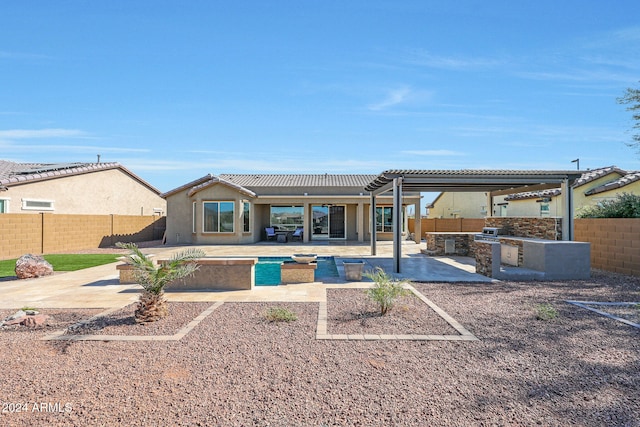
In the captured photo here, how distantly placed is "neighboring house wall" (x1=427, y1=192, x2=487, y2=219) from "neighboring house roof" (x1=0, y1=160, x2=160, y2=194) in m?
27.9

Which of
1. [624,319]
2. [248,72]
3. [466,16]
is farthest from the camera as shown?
[248,72]

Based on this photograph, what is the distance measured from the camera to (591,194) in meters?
19.1

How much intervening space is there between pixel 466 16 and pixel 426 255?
9570 millimetres

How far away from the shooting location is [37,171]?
1938cm

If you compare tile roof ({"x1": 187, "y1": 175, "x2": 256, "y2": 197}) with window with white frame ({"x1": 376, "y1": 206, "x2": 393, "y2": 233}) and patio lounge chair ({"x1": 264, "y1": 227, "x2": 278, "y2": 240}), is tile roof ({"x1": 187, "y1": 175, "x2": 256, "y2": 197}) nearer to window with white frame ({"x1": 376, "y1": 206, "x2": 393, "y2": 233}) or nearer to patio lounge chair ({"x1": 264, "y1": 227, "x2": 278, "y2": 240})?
patio lounge chair ({"x1": 264, "y1": 227, "x2": 278, "y2": 240})

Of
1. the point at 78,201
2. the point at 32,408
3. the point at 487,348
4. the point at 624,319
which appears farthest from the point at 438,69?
the point at 78,201

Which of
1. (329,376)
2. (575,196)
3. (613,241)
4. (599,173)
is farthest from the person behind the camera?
(599,173)

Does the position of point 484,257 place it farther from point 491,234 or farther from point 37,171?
point 37,171

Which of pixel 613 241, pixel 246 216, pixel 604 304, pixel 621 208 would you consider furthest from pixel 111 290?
pixel 621 208

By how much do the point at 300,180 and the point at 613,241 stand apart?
1934 centimetres

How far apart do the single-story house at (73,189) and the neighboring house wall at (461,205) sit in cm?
2729

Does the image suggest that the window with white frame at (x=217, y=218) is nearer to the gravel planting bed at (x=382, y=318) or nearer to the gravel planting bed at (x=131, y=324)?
the gravel planting bed at (x=131, y=324)

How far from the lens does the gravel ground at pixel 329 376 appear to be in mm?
3029

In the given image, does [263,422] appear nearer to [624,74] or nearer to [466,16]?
[466,16]
